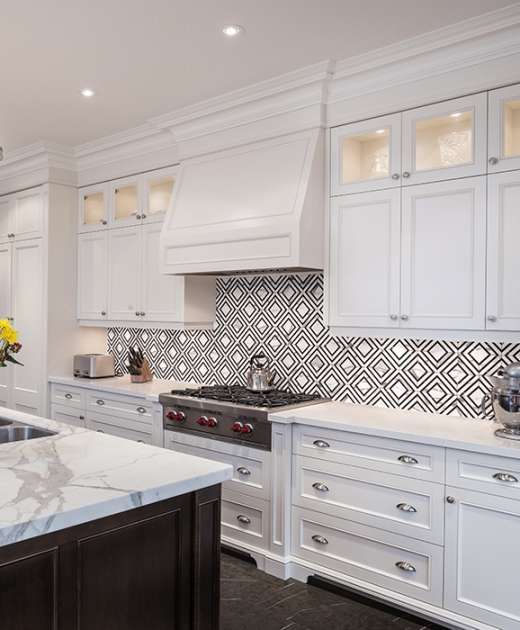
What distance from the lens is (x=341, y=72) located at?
3217mm

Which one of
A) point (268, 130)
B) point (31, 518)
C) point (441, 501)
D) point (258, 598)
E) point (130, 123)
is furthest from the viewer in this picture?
point (130, 123)

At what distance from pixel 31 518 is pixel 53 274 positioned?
3.71 meters

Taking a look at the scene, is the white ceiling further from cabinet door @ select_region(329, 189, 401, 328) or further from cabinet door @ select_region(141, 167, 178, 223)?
cabinet door @ select_region(329, 189, 401, 328)

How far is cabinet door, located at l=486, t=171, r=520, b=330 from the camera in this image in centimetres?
271

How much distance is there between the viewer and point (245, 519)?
11.1 ft

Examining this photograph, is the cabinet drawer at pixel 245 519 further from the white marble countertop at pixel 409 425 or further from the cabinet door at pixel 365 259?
the cabinet door at pixel 365 259

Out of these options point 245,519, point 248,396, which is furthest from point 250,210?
point 245,519

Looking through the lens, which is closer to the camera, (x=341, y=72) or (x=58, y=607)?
(x=58, y=607)

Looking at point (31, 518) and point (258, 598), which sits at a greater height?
point (31, 518)

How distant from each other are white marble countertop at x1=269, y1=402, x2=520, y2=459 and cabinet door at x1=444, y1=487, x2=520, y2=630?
22cm

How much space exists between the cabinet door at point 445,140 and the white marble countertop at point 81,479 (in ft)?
6.13

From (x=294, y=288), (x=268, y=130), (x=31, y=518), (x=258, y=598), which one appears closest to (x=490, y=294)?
(x=294, y=288)

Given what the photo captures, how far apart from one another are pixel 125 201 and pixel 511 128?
117 inches

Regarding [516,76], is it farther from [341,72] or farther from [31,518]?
[31,518]
